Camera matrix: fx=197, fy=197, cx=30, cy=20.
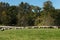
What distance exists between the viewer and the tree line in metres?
56.8

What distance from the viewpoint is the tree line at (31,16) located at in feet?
186

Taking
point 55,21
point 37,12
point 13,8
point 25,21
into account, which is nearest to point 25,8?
point 13,8

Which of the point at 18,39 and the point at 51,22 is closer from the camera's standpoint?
the point at 18,39

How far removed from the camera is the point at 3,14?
216ft

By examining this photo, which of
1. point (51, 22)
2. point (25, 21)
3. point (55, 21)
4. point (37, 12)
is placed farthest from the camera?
point (37, 12)

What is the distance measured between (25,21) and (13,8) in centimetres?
1738

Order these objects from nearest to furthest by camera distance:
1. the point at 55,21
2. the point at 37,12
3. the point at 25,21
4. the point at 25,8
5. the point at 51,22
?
the point at 51,22 < the point at 55,21 < the point at 25,21 < the point at 37,12 < the point at 25,8

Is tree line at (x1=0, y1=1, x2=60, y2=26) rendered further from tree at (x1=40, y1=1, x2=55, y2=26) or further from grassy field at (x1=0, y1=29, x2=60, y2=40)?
grassy field at (x1=0, y1=29, x2=60, y2=40)

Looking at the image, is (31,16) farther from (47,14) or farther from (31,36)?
(31,36)

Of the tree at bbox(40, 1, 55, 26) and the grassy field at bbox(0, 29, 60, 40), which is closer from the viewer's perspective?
the grassy field at bbox(0, 29, 60, 40)

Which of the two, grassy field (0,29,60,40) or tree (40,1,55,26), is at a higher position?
tree (40,1,55,26)

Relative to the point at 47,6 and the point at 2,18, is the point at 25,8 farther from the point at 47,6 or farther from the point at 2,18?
the point at 47,6

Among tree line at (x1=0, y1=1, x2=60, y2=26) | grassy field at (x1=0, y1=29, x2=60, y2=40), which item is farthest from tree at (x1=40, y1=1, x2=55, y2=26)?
grassy field at (x1=0, y1=29, x2=60, y2=40)

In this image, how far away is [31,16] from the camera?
220ft
